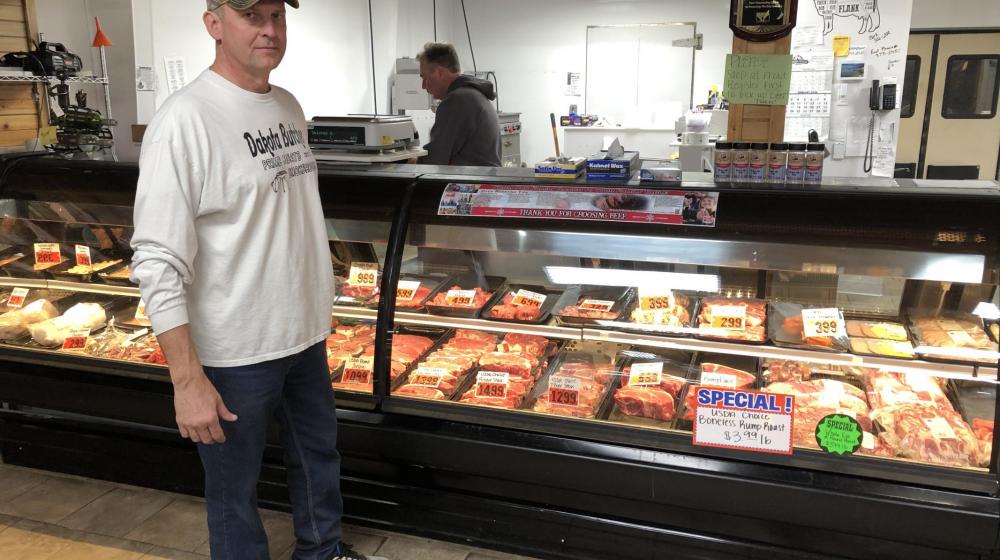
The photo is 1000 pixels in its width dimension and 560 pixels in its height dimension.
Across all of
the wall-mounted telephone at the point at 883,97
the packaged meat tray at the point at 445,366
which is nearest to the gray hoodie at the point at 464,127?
the packaged meat tray at the point at 445,366

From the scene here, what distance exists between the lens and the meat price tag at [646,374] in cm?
262

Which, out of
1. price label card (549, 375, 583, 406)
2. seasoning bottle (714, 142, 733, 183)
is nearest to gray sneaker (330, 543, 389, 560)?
price label card (549, 375, 583, 406)

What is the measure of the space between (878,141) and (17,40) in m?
7.15

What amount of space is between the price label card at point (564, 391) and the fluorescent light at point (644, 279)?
0.36m

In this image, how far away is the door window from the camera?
7.94 metres

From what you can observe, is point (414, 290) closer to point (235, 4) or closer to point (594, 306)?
point (594, 306)

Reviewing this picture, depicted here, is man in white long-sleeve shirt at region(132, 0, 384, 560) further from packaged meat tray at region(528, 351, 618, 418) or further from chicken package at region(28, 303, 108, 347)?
chicken package at region(28, 303, 108, 347)

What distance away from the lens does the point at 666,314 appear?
2666 mm

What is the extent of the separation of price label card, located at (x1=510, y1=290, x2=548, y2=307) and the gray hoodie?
2.17m

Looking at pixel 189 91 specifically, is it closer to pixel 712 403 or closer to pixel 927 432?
pixel 712 403

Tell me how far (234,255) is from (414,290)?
890 millimetres

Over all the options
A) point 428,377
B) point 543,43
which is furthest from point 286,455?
point 543,43

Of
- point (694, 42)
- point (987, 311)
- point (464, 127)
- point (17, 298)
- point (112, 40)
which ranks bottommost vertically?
point (17, 298)

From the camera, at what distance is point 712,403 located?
7.88ft
